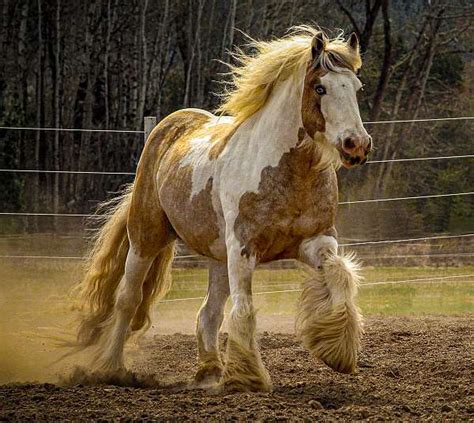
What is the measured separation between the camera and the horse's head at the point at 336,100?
5.81m

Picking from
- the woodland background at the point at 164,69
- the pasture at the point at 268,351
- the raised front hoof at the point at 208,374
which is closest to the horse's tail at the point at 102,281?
the pasture at the point at 268,351

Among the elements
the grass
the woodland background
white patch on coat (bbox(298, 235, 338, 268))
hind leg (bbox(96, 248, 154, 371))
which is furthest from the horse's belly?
the woodland background

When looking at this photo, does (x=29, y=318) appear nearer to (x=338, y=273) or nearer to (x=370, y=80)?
(x=338, y=273)

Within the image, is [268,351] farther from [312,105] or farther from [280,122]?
[312,105]

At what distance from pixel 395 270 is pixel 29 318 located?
401 centimetres

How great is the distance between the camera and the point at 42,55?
16.7 metres

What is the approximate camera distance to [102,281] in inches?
307

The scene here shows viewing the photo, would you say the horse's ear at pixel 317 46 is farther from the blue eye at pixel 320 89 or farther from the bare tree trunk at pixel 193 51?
the bare tree trunk at pixel 193 51

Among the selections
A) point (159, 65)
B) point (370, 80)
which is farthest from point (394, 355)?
point (370, 80)

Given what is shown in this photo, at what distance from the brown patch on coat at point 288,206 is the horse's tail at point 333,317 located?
26cm

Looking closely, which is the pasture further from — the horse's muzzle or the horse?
the horse's muzzle

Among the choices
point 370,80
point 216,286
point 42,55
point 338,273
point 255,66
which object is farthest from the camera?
point 370,80

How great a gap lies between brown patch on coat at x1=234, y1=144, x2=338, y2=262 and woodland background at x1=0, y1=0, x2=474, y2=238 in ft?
25.8

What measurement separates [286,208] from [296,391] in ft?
3.47
